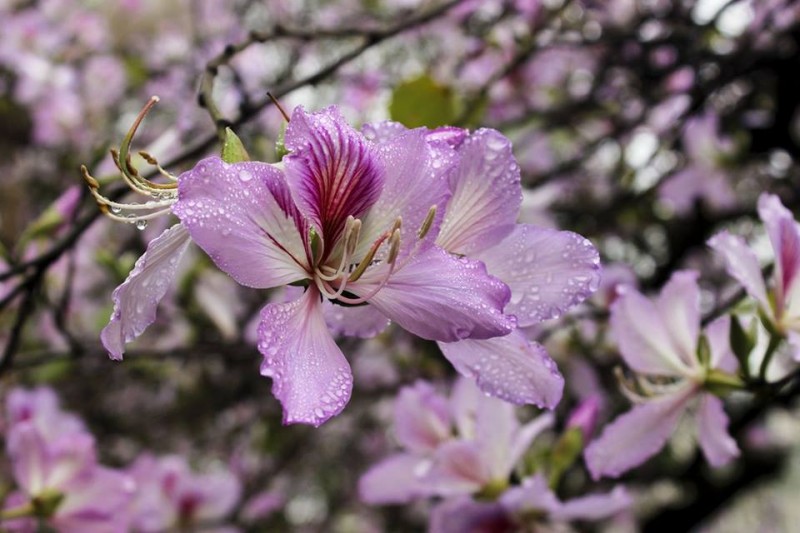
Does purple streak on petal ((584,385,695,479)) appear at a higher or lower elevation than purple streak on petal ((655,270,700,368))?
lower

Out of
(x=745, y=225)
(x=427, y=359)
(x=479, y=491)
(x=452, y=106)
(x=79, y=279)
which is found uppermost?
(x=452, y=106)

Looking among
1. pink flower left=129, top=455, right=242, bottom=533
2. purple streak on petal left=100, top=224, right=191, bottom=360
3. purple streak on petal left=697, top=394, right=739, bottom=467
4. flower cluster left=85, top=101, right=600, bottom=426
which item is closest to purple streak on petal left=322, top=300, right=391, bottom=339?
flower cluster left=85, top=101, right=600, bottom=426

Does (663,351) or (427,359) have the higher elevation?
(663,351)

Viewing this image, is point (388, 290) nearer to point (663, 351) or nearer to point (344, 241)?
point (344, 241)

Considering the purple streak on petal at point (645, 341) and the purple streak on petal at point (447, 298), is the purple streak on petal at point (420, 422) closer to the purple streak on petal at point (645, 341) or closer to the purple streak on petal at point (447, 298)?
the purple streak on petal at point (645, 341)

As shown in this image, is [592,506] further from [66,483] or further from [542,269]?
[66,483]

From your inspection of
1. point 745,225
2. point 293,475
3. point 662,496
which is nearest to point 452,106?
point 745,225

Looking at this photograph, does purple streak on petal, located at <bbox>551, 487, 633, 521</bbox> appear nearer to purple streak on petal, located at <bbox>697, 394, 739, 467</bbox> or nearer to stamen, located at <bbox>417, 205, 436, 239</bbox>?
purple streak on petal, located at <bbox>697, 394, 739, 467</bbox>
